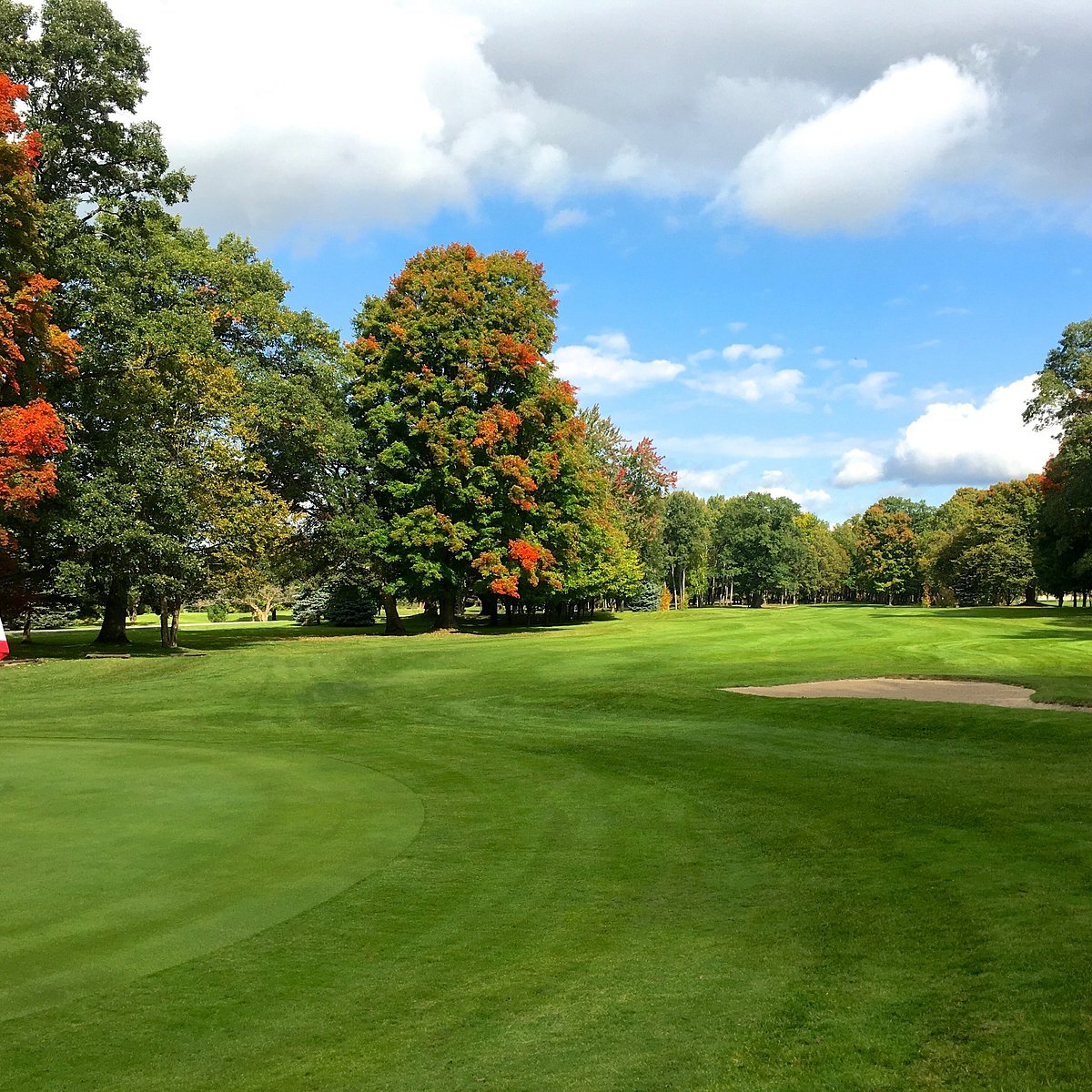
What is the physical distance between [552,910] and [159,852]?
3520 millimetres

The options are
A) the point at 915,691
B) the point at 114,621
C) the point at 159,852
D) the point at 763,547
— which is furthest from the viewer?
the point at 763,547

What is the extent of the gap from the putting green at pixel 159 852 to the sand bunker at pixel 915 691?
488 inches

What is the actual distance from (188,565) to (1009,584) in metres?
82.2

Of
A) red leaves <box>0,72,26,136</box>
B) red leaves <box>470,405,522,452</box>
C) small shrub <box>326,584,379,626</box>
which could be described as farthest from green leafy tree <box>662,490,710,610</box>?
red leaves <box>0,72,26,136</box>

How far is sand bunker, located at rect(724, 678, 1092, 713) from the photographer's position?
19.1 metres

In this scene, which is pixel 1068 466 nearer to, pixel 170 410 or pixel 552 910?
pixel 170 410

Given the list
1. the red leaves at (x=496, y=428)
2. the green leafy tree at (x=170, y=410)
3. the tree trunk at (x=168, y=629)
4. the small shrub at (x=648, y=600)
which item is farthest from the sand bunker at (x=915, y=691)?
the small shrub at (x=648, y=600)

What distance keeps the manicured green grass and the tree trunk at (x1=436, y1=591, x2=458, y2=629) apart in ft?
117

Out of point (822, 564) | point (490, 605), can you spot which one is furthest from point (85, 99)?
point (822, 564)

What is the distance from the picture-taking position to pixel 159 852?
775cm

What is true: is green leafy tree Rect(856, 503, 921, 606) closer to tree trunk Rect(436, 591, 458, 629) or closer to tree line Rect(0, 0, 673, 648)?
tree line Rect(0, 0, 673, 648)

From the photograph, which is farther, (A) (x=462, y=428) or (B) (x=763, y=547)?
(B) (x=763, y=547)

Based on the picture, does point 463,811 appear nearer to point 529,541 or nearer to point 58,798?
point 58,798

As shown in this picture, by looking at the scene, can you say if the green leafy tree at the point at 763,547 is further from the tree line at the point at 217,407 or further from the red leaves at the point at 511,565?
the red leaves at the point at 511,565
